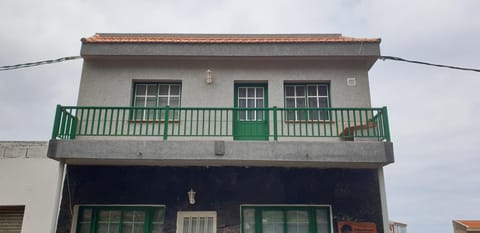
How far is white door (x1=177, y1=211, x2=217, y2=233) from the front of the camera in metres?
7.00

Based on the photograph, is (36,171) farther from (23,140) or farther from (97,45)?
(97,45)

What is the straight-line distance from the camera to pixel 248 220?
7.14 m

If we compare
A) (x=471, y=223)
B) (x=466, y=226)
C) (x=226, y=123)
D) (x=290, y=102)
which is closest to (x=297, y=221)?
(x=226, y=123)

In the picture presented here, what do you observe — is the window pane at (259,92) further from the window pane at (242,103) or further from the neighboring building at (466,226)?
the neighboring building at (466,226)

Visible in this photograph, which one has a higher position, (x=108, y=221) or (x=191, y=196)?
(x=191, y=196)

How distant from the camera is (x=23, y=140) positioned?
7406mm

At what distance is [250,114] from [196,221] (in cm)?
285

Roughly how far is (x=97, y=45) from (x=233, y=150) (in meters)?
4.60

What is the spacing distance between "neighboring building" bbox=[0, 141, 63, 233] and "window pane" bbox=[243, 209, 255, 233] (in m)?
4.07

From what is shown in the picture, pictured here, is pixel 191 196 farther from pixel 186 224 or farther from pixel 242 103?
pixel 242 103

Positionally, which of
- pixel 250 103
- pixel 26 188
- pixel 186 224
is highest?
pixel 250 103

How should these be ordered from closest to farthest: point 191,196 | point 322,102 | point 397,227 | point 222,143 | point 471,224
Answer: point 222,143
point 191,196
point 322,102
point 397,227
point 471,224

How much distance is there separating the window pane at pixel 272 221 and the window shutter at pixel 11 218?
5.35 metres

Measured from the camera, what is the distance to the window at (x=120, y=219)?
7133 millimetres
